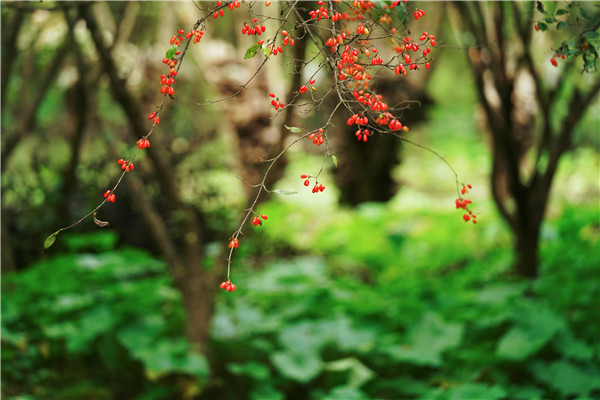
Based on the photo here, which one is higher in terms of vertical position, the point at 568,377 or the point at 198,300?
the point at 198,300

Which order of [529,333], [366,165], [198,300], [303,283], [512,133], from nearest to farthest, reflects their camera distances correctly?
[529,333]
[198,300]
[512,133]
[303,283]
[366,165]

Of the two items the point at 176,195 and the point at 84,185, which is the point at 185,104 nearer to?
the point at 84,185

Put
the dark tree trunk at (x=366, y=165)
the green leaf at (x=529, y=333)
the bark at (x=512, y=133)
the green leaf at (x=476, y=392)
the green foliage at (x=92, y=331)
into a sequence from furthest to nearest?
the dark tree trunk at (x=366, y=165) → the bark at (x=512, y=133) → the green foliage at (x=92, y=331) → the green leaf at (x=529, y=333) → the green leaf at (x=476, y=392)

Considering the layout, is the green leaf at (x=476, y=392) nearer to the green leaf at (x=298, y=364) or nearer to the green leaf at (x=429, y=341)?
the green leaf at (x=429, y=341)

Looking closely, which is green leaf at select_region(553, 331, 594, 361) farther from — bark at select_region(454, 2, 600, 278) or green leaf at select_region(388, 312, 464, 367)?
bark at select_region(454, 2, 600, 278)

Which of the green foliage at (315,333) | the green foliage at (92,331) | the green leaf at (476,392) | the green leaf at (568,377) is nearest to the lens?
the green leaf at (476,392)

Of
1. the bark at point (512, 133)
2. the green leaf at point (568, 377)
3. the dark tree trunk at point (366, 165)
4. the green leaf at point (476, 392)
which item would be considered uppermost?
the dark tree trunk at point (366, 165)

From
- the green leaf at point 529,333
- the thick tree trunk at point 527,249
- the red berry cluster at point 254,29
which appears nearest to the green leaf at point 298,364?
the green leaf at point 529,333

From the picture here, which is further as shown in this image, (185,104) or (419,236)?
(185,104)

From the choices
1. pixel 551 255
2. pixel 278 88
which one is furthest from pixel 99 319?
pixel 278 88

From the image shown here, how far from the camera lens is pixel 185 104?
23.0 feet

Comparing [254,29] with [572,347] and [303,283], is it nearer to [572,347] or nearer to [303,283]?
[572,347]

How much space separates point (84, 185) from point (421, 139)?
4.76 meters

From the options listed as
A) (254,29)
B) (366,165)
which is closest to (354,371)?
(254,29)
